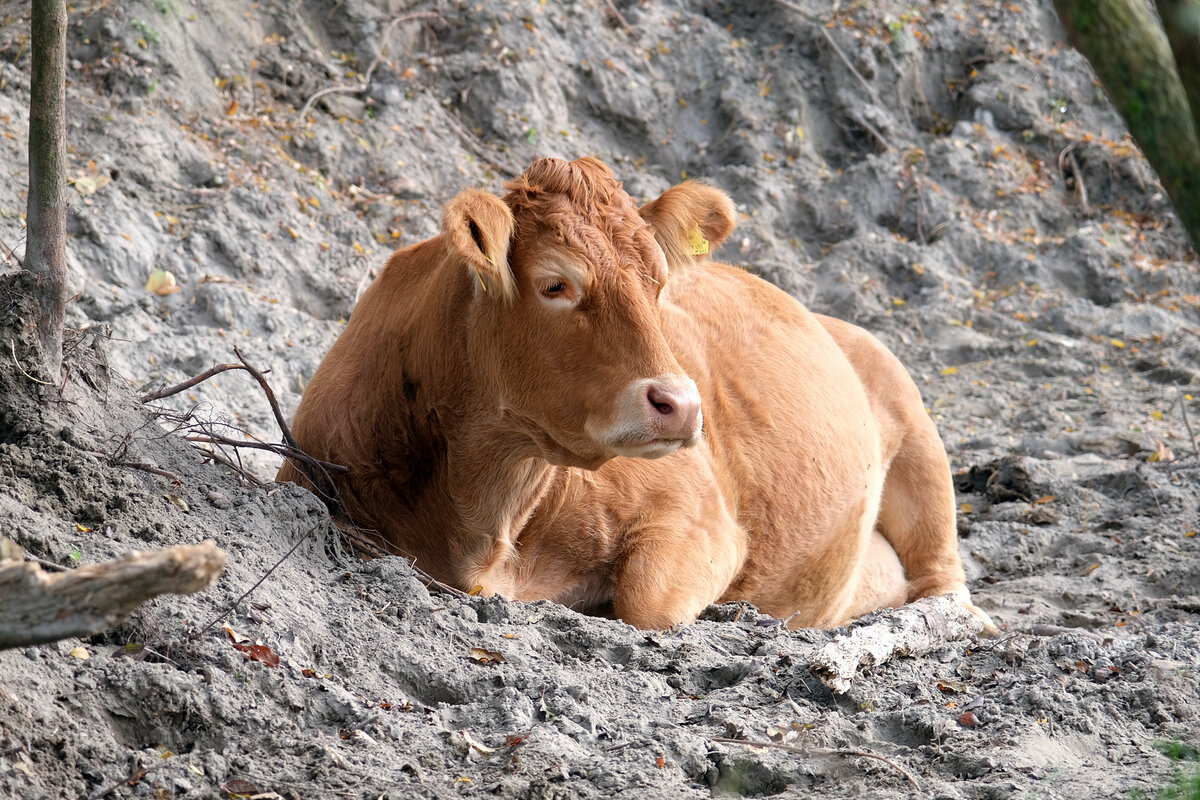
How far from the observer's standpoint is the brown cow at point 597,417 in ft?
13.3

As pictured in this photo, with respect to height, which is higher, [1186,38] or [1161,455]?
[1186,38]

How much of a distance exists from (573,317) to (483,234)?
1.42 feet

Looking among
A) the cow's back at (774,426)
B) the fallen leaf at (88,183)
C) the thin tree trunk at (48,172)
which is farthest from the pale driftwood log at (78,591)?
the fallen leaf at (88,183)

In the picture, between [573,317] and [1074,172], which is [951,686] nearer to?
[573,317]

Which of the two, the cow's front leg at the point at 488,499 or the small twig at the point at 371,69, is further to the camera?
the small twig at the point at 371,69

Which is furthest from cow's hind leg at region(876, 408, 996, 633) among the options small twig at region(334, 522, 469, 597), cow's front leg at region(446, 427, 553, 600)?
small twig at region(334, 522, 469, 597)

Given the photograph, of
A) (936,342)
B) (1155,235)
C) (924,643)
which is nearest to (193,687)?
(924,643)

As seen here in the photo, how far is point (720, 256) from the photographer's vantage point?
410 inches

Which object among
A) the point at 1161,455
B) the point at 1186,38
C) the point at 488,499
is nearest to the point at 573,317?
the point at 488,499

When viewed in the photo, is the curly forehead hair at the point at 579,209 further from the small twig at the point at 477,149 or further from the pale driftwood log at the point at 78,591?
the small twig at the point at 477,149

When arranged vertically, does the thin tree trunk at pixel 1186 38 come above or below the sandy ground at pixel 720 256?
above

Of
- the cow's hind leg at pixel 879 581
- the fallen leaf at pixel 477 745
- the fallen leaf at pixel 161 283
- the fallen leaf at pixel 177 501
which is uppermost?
the fallen leaf at pixel 177 501

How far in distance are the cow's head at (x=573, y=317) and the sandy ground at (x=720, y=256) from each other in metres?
0.74

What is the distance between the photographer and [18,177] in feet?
22.1
